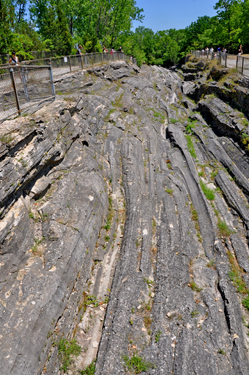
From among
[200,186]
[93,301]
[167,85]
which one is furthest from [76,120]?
[167,85]

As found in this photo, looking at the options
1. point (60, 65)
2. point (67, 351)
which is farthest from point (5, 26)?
point (67, 351)

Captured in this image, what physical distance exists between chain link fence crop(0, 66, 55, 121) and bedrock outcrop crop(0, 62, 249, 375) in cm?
75

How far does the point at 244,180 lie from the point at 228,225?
4.47m

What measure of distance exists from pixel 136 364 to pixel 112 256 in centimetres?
402

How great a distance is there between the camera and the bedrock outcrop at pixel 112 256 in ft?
22.0

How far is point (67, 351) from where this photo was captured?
22.3 feet

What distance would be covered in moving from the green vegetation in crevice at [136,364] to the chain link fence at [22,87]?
345 inches

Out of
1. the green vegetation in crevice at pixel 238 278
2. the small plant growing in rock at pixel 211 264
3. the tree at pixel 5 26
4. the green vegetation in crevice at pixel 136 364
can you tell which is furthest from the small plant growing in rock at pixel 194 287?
the tree at pixel 5 26

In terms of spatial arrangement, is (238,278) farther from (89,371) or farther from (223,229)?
(89,371)

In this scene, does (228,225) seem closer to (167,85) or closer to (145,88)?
(145,88)

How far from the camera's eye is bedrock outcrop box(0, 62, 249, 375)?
264 inches

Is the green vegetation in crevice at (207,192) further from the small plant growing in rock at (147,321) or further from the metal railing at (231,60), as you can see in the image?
the metal railing at (231,60)

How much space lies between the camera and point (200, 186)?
1527 cm

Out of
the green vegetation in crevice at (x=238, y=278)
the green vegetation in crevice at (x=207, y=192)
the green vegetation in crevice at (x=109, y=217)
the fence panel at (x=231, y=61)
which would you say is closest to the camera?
the green vegetation in crevice at (x=238, y=278)
